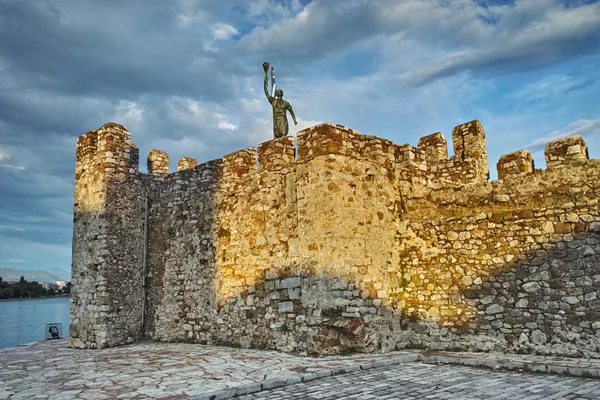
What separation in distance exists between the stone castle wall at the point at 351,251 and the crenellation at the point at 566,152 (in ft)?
0.10

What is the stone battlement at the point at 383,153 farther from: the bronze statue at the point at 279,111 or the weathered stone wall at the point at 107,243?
the bronze statue at the point at 279,111

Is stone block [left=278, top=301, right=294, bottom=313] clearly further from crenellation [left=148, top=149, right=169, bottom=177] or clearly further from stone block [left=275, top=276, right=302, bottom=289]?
crenellation [left=148, top=149, right=169, bottom=177]

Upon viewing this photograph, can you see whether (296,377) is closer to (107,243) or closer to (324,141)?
(324,141)

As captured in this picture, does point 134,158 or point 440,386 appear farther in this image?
point 134,158

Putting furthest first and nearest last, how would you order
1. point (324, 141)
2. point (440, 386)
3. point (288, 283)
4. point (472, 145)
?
1. point (472, 145)
2. point (288, 283)
3. point (324, 141)
4. point (440, 386)

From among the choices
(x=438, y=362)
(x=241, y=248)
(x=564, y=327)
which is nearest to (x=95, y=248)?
(x=241, y=248)

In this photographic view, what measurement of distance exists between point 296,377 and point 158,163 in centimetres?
901

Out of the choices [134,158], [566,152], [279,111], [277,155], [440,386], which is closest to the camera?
[440,386]

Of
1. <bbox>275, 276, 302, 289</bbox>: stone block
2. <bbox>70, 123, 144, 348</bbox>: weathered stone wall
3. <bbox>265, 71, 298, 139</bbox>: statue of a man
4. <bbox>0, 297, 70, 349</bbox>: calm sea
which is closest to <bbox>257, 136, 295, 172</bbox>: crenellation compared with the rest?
<bbox>265, 71, 298, 139</bbox>: statue of a man

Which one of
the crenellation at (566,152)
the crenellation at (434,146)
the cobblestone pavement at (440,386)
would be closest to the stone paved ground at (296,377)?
the cobblestone pavement at (440,386)

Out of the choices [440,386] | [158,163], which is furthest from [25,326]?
[440,386]

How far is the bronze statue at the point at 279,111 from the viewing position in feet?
36.0

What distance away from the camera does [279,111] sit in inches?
434

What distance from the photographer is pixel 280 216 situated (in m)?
9.66
